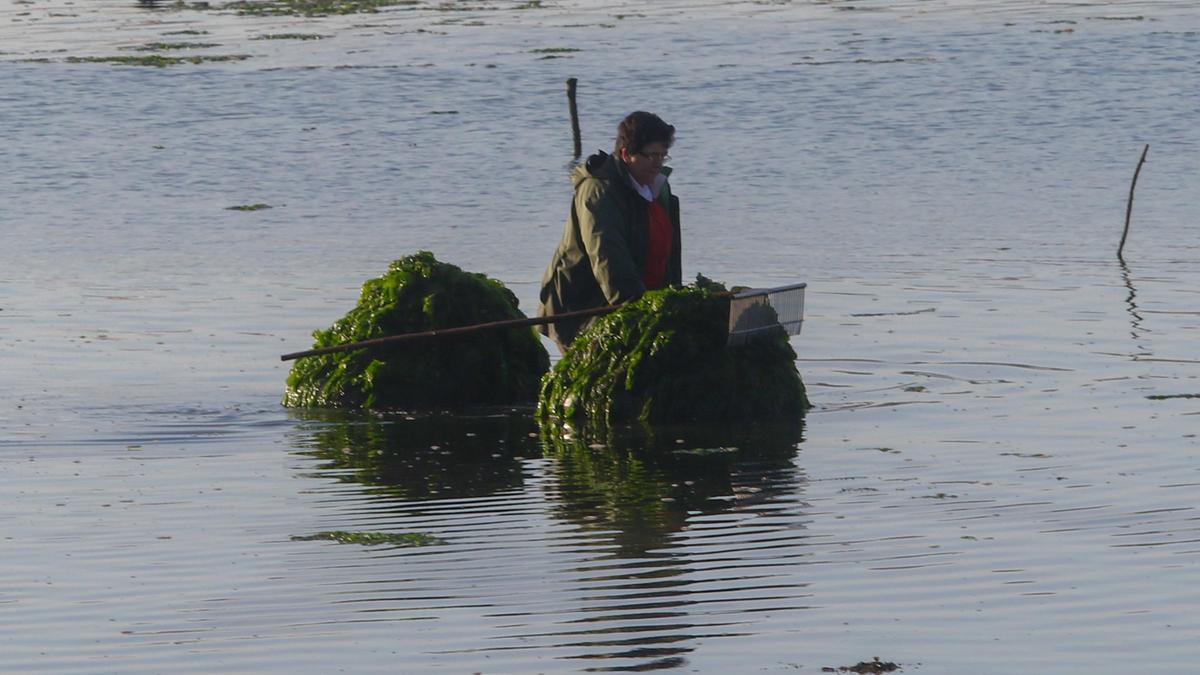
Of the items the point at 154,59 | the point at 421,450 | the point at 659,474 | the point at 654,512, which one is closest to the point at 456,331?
the point at 421,450

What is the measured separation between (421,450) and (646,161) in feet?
5.87

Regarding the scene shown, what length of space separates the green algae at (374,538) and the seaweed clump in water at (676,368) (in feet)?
8.57

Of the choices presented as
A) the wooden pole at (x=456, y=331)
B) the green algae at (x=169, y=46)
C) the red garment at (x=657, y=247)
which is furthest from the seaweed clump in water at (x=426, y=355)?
the green algae at (x=169, y=46)

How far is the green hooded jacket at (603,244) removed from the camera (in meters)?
10.0

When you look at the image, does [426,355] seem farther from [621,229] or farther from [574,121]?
[574,121]

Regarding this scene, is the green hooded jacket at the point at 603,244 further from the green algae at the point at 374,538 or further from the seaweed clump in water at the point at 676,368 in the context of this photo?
the green algae at the point at 374,538

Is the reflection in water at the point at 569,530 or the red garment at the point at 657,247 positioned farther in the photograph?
the red garment at the point at 657,247

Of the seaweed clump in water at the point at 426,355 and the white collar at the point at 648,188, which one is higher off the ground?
the white collar at the point at 648,188

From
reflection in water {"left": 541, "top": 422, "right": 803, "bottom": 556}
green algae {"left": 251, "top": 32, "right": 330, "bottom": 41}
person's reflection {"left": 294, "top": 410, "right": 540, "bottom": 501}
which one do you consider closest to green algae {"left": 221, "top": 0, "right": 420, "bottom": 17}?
green algae {"left": 251, "top": 32, "right": 330, "bottom": 41}

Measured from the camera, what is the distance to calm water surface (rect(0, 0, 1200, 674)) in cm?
643

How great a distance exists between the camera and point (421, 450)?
32.6ft

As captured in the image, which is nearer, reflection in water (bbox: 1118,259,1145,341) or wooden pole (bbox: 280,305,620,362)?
wooden pole (bbox: 280,305,620,362)

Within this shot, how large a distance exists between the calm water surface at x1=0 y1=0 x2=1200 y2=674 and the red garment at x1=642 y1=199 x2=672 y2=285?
0.93 meters

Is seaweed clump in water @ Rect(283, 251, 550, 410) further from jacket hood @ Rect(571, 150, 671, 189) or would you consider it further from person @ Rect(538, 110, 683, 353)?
jacket hood @ Rect(571, 150, 671, 189)
